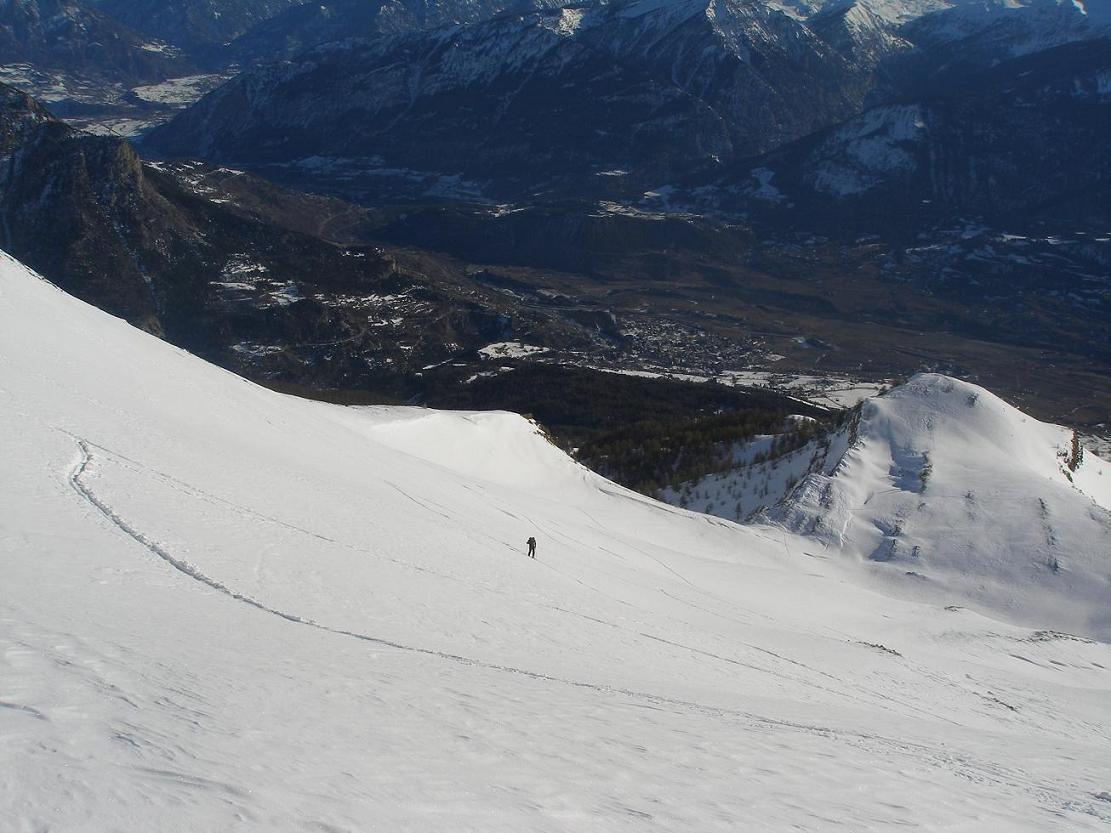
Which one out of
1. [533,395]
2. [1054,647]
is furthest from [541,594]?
[533,395]

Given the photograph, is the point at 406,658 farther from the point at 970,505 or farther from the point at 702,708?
the point at 970,505

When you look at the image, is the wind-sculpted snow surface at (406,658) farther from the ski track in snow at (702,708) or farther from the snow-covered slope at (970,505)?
the snow-covered slope at (970,505)

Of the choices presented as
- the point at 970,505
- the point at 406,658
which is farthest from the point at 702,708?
the point at 970,505

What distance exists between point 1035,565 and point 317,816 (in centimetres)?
4270

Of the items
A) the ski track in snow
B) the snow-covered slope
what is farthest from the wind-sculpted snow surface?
the snow-covered slope

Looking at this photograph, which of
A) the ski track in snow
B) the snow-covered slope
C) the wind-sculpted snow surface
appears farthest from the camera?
the snow-covered slope

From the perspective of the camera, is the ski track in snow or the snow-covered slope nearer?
the ski track in snow

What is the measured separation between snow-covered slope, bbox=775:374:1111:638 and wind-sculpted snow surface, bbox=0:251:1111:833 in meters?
1.59

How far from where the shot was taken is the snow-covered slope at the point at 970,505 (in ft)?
136

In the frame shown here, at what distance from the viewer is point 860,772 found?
41.3 ft

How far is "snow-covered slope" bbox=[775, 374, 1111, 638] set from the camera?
136 feet

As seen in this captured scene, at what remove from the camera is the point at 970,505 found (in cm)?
4734

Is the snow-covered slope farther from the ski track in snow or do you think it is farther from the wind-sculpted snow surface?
the ski track in snow

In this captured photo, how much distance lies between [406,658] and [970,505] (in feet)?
132
